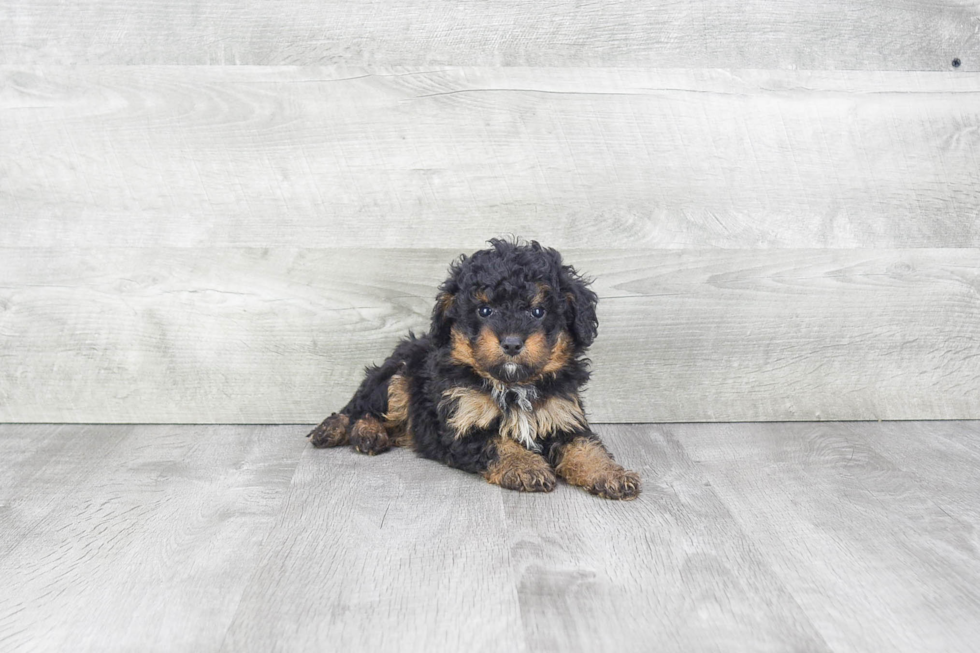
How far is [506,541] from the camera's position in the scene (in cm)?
238

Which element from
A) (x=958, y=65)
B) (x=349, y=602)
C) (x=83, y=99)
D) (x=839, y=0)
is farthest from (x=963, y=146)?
(x=83, y=99)

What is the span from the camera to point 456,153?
343 centimetres

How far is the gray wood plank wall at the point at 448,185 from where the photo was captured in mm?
3385

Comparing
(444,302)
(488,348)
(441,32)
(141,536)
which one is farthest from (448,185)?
(141,536)

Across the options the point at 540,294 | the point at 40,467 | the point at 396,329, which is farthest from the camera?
the point at 396,329

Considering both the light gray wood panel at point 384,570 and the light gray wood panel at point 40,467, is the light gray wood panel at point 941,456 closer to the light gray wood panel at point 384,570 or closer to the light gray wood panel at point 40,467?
the light gray wood panel at point 384,570

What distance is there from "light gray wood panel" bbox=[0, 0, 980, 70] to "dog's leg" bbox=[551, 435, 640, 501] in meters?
1.52

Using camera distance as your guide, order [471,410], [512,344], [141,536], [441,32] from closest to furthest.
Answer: [141,536]
[512,344]
[471,410]
[441,32]

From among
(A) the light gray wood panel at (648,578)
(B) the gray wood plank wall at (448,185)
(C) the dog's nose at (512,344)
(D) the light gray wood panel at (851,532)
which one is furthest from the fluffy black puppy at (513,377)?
(B) the gray wood plank wall at (448,185)

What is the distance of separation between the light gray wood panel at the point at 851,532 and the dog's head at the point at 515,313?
72cm

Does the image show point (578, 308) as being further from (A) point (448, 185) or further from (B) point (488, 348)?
(A) point (448, 185)

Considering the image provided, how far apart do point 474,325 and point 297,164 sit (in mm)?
1142

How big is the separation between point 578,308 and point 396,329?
0.99m

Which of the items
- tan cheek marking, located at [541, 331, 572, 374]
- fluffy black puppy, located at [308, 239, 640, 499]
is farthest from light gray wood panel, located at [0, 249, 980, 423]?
tan cheek marking, located at [541, 331, 572, 374]
